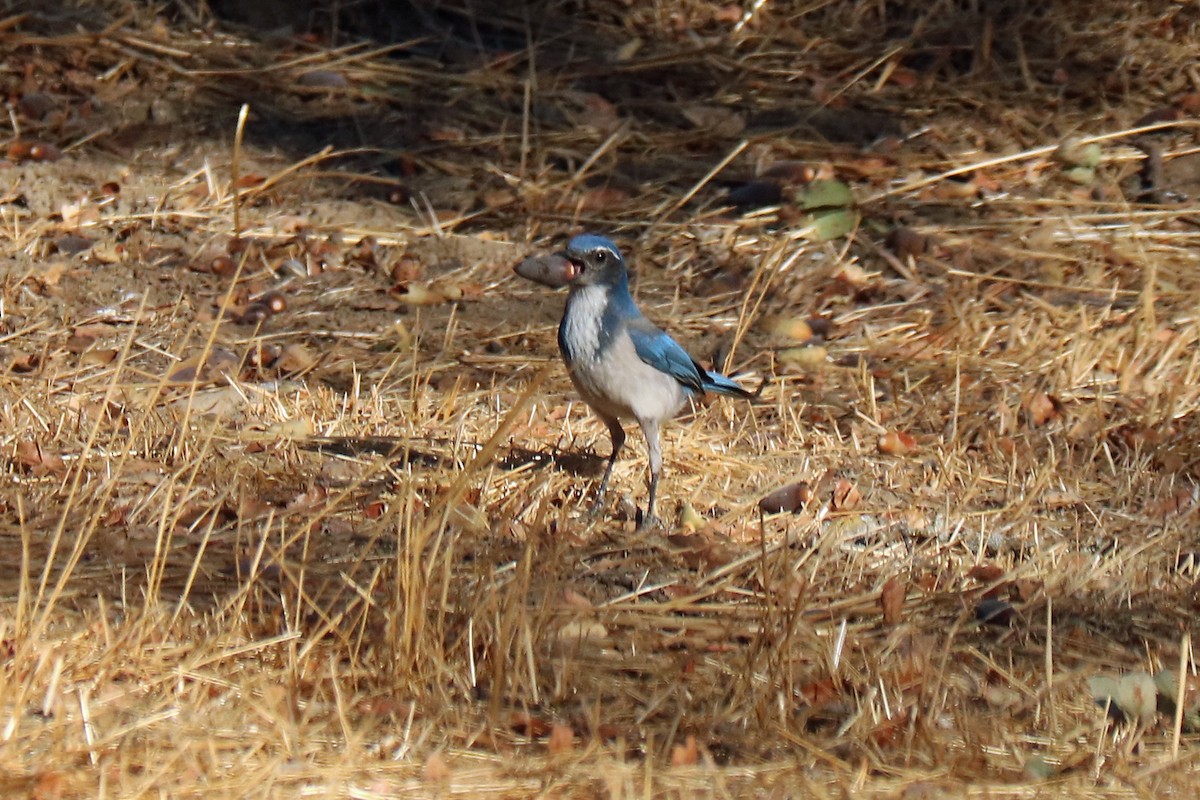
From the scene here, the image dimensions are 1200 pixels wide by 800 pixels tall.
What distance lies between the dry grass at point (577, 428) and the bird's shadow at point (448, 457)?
26 millimetres

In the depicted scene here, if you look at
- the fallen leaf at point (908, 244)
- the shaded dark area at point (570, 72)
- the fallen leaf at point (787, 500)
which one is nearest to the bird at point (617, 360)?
the fallen leaf at point (787, 500)

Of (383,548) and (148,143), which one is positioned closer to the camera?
(383,548)

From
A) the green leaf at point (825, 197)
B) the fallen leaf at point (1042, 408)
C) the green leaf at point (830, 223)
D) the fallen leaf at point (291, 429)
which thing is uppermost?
the green leaf at point (825, 197)

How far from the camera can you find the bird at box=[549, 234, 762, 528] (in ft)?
15.1

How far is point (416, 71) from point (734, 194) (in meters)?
1.82

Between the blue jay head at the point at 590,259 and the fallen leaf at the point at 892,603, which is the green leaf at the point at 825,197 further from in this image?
the fallen leaf at the point at 892,603

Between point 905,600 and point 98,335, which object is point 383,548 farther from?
point 98,335

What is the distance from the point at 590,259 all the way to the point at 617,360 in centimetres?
38

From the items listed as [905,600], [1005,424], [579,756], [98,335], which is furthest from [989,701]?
[98,335]

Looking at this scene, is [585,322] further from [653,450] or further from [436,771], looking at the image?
[436,771]

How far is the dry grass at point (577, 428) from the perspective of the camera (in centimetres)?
310

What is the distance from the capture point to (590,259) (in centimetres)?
481

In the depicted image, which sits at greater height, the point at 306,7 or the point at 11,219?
the point at 306,7

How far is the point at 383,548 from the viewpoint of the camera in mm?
4039
